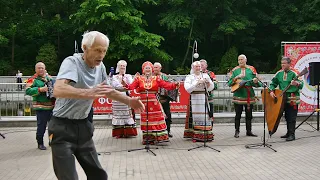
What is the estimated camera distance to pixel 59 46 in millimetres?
36594

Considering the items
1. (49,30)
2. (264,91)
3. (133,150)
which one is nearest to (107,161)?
(133,150)

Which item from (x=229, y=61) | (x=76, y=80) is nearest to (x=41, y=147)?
(x=76, y=80)

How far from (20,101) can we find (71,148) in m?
9.35

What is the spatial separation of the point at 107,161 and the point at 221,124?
5.72 metres

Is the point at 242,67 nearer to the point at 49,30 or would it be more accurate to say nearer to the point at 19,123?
the point at 19,123

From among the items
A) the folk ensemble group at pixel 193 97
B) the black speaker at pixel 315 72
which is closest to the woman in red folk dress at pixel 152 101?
the folk ensemble group at pixel 193 97

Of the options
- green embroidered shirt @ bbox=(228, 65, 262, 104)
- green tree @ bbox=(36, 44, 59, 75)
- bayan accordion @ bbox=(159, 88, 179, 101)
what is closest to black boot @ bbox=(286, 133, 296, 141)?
green embroidered shirt @ bbox=(228, 65, 262, 104)

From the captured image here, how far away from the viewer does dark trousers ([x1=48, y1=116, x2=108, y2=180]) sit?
3.40 m

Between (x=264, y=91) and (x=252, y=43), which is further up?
(x=252, y=43)

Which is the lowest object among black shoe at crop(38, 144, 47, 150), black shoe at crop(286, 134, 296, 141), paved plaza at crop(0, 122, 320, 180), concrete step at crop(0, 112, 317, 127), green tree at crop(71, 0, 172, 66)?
paved plaza at crop(0, 122, 320, 180)

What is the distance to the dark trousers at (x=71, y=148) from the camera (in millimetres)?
3402

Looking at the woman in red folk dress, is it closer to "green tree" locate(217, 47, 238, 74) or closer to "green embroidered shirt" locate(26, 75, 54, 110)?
"green embroidered shirt" locate(26, 75, 54, 110)

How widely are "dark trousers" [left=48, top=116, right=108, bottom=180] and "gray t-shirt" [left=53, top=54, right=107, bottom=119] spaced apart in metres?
0.08

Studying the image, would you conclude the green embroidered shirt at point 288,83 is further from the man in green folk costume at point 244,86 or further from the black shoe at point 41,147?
the black shoe at point 41,147
